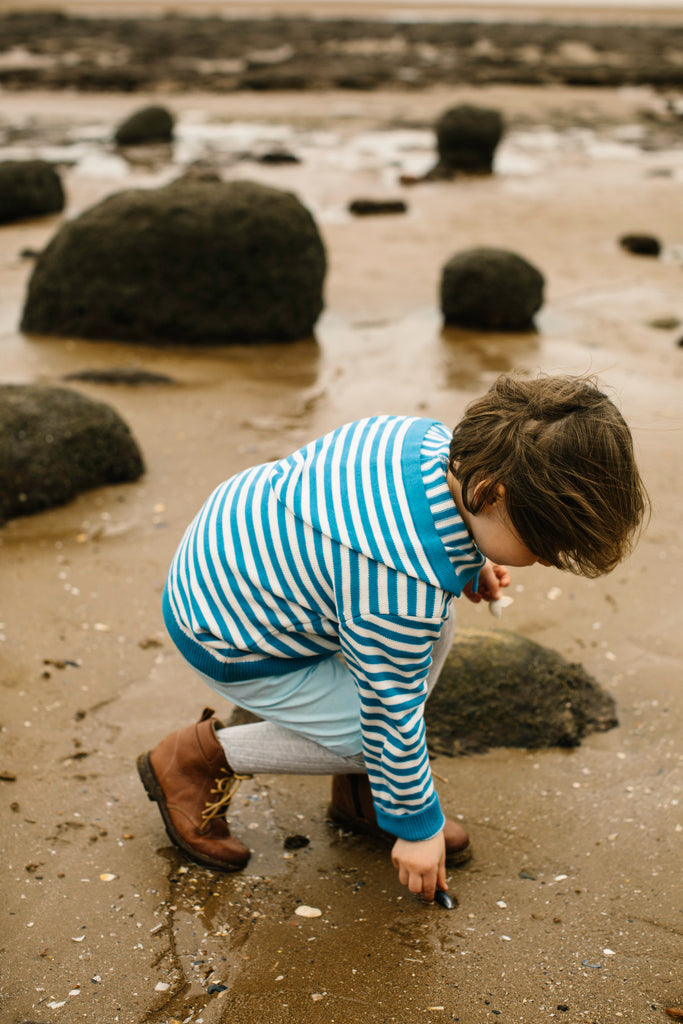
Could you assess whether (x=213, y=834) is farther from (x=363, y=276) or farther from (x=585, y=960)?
(x=363, y=276)

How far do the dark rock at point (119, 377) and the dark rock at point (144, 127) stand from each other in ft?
39.0

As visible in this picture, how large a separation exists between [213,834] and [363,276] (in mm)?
6431

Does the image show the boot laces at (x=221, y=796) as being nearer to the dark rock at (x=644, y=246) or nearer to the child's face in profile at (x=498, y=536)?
the child's face in profile at (x=498, y=536)

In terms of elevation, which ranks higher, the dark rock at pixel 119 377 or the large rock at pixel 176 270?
the large rock at pixel 176 270

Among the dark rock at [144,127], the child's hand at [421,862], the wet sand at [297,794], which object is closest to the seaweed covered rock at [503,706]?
the wet sand at [297,794]

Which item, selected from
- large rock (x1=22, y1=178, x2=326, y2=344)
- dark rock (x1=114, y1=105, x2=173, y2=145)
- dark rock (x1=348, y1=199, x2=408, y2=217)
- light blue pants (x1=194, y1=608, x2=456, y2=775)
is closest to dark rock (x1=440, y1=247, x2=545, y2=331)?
large rock (x1=22, y1=178, x2=326, y2=344)

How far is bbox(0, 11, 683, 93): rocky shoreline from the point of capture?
26109 millimetres

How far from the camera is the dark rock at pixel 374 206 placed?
34.4ft

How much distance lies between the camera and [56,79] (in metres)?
25.8

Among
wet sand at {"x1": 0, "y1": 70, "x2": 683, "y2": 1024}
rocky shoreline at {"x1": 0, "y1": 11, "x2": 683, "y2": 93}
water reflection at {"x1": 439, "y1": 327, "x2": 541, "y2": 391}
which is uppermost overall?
wet sand at {"x1": 0, "y1": 70, "x2": 683, "y2": 1024}

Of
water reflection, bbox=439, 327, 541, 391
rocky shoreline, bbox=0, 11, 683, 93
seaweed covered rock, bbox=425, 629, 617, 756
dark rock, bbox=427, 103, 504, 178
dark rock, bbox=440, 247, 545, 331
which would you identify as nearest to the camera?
seaweed covered rock, bbox=425, 629, 617, 756

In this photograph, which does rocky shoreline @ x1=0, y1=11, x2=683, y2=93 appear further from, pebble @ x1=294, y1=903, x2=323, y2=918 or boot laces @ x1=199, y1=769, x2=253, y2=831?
pebble @ x1=294, y1=903, x2=323, y2=918

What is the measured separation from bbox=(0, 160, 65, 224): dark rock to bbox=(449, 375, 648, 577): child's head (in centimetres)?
977

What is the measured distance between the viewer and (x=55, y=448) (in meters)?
3.93
